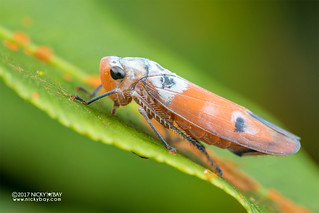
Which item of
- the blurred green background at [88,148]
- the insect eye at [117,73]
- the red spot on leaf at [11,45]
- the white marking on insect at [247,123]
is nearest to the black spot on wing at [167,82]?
the insect eye at [117,73]

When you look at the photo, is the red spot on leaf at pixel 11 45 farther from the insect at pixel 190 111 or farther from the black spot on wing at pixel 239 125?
the black spot on wing at pixel 239 125

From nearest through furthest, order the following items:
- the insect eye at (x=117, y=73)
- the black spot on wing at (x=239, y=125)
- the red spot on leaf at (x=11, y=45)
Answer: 1. the red spot on leaf at (x=11, y=45)
2. the black spot on wing at (x=239, y=125)
3. the insect eye at (x=117, y=73)

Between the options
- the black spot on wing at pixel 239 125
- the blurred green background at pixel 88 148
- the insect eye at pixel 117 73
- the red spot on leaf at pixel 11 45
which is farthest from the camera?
the blurred green background at pixel 88 148

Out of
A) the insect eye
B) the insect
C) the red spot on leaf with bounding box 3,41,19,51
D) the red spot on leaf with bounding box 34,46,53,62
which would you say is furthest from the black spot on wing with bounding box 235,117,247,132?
the red spot on leaf with bounding box 3,41,19,51

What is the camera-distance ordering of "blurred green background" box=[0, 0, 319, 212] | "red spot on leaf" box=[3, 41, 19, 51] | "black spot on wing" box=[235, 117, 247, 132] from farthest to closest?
"blurred green background" box=[0, 0, 319, 212] → "black spot on wing" box=[235, 117, 247, 132] → "red spot on leaf" box=[3, 41, 19, 51]

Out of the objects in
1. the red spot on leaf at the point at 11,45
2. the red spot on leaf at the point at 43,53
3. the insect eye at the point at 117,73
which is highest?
the red spot on leaf at the point at 43,53

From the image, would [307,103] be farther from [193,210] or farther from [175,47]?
[193,210]

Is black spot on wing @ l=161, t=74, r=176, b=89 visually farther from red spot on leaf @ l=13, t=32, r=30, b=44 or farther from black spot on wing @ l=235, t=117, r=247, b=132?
red spot on leaf @ l=13, t=32, r=30, b=44
